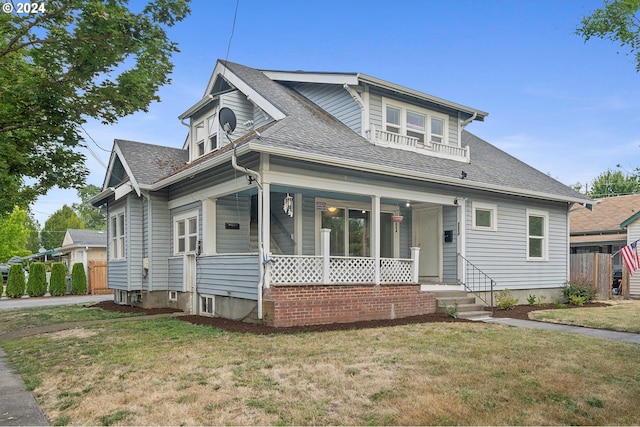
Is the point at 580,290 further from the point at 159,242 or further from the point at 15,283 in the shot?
the point at 15,283

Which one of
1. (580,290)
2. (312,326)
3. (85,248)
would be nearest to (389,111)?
(312,326)

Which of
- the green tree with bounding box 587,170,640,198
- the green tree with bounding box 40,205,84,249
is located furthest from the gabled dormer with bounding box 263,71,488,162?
the green tree with bounding box 40,205,84,249

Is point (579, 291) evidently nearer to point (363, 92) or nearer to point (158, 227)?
point (363, 92)

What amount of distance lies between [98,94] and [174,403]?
6.98m

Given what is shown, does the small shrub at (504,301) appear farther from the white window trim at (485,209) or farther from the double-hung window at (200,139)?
the double-hung window at (200,139)

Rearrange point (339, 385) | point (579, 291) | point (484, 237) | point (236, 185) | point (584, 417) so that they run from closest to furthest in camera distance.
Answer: point (584, 417)
point (339, 385)
point (236, 185)
point (484, 237)
point (579, 291)

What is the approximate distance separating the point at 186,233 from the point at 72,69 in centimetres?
626

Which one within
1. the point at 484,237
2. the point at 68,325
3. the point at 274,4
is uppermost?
the point at 274,4

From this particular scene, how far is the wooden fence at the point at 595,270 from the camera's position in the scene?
61.6 feet

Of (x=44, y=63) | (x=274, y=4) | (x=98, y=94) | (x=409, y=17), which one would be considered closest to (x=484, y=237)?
(x=409, y=17)

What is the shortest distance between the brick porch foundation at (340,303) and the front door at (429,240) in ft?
7.50

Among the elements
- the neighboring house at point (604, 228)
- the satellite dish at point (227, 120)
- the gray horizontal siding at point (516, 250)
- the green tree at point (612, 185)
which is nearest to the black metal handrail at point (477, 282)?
the gray horizontal siding at point (516, 250)

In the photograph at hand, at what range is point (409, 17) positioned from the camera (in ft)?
50.9

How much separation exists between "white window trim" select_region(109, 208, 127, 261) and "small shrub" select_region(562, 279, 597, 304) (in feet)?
51.1
